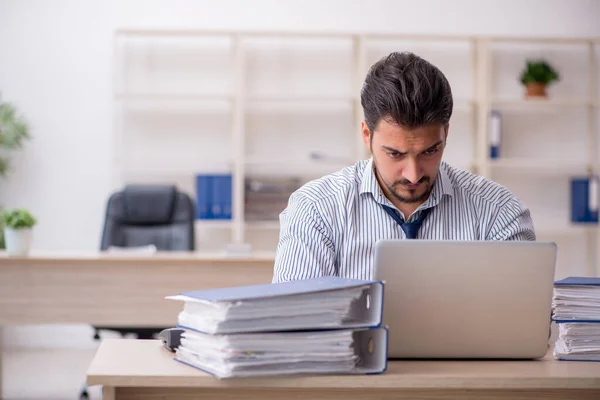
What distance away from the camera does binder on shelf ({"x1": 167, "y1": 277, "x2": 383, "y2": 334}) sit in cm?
138

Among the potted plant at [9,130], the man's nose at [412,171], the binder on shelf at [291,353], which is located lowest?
the binder on shelf at [291,353]

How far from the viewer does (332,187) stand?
2.11m

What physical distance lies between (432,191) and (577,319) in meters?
0.54

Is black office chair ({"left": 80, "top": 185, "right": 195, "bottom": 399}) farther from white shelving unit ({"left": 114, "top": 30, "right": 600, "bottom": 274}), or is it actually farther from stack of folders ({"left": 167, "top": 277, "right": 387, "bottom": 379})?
stack of folders ({"left": 167, "top": 277, "right": 387, "bottom": 379})

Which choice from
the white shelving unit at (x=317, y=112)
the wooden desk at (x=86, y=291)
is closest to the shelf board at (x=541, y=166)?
the white shelving unit at (x=317, y=112)

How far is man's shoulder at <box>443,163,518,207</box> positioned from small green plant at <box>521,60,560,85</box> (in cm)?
372

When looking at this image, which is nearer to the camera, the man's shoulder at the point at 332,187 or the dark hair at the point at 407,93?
the dark hair at the point at 407,93

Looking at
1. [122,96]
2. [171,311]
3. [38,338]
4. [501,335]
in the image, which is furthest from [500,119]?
[501,335]

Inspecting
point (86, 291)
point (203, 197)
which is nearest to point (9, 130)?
point (203, 197)

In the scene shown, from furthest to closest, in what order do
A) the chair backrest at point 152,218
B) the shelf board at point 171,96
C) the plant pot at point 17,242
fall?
1. the shelf board at point 171,96
2. the chair backrest at point 152,218
3. the plant pot at point 17,242

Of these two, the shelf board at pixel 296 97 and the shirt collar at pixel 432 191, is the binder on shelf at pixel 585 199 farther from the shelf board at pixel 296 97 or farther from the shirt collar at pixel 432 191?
the shirt collar at pixel 432 191

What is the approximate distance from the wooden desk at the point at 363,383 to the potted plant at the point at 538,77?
4396 millimetres

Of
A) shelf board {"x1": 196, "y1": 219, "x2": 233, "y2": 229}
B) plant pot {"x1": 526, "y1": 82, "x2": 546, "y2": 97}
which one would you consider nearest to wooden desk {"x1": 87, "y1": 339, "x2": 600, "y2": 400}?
shelf board {"x1": 196, "y1": 219, "x2": 233, "y2": 229}

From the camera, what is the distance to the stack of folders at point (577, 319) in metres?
1.63
